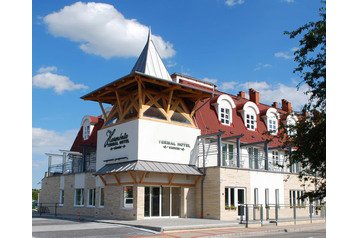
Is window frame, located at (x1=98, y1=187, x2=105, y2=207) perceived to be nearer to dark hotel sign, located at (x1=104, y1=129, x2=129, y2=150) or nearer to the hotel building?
the hotel building

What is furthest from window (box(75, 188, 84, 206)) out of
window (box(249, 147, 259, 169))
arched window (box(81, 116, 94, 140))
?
window (box(249, 147, 259, 169))

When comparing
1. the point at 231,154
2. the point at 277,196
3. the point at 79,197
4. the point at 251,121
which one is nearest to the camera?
the point at 231,154

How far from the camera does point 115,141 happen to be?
25.5 metres

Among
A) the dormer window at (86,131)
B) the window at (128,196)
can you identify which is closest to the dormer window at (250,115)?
the window at (128,196)

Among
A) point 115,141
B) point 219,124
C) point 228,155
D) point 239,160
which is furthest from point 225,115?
point 115,141

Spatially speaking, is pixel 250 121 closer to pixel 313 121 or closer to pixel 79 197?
pixel 79 197

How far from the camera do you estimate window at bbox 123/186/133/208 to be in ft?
77.7

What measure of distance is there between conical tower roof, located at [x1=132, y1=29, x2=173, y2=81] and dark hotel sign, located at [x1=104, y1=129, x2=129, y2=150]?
437 centimetres

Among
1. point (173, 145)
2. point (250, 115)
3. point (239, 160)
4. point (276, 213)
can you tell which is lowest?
point (276, 213)

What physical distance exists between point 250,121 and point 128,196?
39.6 ft
